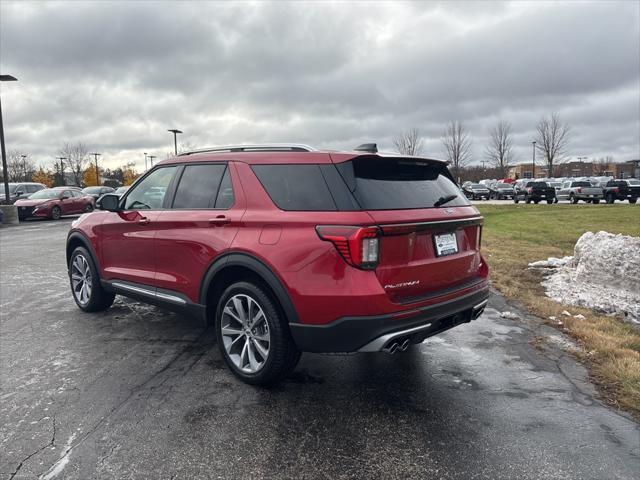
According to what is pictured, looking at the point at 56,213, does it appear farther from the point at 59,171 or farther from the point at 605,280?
the point at 59,171

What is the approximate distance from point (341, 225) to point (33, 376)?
285 cm

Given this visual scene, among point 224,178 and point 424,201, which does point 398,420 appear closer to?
point 424,201

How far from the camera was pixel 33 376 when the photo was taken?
12.5 ft

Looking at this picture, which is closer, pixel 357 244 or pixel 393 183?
pixel 357 244

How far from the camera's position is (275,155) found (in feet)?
11.7

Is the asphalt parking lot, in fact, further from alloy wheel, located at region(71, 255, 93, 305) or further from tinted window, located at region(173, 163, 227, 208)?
tinted window, located at region(173, 163, 227, 208)

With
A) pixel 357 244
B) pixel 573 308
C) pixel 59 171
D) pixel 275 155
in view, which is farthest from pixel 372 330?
pixel 59 171

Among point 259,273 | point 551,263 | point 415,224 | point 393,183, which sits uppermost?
point 393,183

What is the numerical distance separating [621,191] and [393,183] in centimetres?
3378

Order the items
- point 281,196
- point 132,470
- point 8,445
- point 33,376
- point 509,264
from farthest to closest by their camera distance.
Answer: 1. point 509,264
2. point 33,376
3. point 281,196
4. point 8,445
5. point 132,470

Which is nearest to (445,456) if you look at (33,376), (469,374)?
(469,374)

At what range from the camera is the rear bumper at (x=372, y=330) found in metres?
2.98

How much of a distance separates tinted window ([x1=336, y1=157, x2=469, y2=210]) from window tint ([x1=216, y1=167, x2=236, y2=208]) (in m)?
0.99

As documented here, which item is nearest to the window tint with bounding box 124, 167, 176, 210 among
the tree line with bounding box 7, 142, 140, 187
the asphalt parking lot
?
the asphalt parking lot
